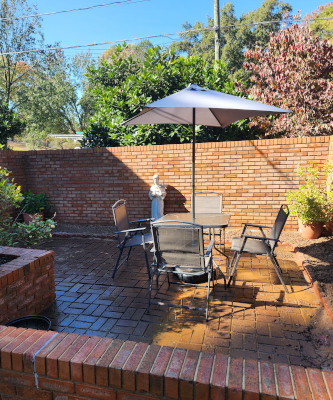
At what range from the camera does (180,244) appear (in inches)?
125

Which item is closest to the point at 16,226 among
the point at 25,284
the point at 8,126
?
the point at 25,284

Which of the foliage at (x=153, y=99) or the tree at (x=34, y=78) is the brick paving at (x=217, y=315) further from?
the tree at (x=34, y=78)

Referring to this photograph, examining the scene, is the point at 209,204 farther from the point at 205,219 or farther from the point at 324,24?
the point at 324,24

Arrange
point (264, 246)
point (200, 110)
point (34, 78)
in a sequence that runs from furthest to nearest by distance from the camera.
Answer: point (34, 78) < point (200, 110) < point (264, 246)

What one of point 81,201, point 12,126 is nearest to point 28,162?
point 81,201

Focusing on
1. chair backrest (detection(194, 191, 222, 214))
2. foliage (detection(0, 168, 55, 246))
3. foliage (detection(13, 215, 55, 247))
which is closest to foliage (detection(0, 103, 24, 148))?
foliage (detection(0, 168, 55, 246))

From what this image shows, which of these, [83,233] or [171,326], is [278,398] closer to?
[171,326]

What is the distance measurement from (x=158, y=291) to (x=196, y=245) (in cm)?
94

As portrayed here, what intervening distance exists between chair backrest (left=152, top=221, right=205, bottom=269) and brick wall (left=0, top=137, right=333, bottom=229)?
3394 mm

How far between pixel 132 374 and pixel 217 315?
1988 mm

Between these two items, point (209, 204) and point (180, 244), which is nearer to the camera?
point (180, 244)

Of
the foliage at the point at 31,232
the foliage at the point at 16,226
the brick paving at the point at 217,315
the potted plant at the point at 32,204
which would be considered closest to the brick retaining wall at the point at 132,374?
the brick paving at the point at 217,315

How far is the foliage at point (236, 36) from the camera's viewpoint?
21109 millimetres

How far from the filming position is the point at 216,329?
113 inches
